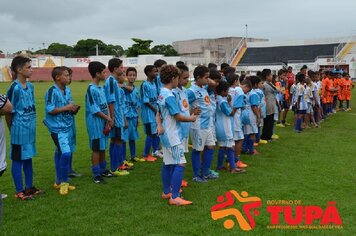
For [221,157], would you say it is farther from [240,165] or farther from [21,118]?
[21,118]

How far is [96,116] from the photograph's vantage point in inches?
235

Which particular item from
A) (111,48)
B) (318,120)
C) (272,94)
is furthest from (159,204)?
(111,48)

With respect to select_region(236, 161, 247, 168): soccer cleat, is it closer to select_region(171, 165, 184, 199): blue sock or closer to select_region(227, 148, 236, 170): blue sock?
select_region(227, 148, 236, 170): blue sock

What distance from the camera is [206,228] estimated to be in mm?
4316

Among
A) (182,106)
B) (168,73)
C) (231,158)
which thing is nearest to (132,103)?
(231,158)

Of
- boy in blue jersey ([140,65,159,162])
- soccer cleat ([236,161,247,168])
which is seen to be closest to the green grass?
soccer cleat ([236,161,247,168])

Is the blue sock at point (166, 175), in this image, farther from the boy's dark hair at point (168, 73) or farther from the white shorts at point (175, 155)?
the boy's dark hair at point (168, 73)

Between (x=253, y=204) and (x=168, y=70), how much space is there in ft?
6.69

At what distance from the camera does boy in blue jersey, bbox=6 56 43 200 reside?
523 cm

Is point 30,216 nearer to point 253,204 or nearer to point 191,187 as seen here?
point 191,187

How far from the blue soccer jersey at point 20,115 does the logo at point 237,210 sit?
2.67 m

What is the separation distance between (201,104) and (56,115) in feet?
6.97

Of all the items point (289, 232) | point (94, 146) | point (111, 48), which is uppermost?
point (111, 48)

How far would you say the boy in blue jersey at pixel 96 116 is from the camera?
594 cm
